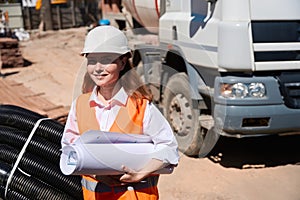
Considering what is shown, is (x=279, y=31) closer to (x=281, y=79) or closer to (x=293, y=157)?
(x=281, y=79)

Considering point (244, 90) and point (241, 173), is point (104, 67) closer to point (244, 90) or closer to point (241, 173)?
point (244, 90)

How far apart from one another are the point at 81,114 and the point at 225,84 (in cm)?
234

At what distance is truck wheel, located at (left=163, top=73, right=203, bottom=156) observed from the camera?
15.3ft

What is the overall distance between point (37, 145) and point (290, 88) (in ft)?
8.54

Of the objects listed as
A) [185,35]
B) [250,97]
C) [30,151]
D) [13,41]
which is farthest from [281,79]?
[13,41]

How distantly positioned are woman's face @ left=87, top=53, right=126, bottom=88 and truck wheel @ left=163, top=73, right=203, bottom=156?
2.78 metres

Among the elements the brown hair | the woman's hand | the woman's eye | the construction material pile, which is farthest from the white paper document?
the construction material pile

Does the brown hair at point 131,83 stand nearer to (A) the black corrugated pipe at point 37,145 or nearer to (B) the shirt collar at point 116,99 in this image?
(B) the shirt collar at point 116,99

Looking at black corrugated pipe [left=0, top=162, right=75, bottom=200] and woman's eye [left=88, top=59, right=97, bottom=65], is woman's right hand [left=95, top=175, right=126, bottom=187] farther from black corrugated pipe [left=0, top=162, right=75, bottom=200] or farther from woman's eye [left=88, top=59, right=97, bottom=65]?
black corrugated pipe [left=0, top=162, right=75, bottom=200]

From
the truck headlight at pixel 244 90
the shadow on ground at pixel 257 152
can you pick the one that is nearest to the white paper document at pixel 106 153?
the truck headlight at pixel 244 90

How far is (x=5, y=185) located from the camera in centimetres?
298

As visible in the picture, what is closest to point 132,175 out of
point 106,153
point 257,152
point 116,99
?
point 106,153

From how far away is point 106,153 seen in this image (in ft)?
5.97

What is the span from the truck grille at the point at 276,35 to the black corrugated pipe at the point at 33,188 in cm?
236
